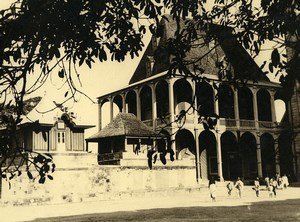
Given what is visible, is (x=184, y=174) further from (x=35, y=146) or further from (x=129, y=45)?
(x=129, y=45)

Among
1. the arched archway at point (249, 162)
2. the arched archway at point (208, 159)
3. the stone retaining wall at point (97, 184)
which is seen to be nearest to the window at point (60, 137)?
the stone retaining wall at point (97, 184)

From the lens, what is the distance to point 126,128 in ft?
102

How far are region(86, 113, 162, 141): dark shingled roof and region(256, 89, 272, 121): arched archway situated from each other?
37.1 ft

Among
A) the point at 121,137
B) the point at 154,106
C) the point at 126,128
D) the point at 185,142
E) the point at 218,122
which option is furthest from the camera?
the point at 185,142

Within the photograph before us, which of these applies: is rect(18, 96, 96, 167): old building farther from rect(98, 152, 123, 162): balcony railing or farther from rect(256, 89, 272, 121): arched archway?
rect(256, 89, 272, 121): arched archway

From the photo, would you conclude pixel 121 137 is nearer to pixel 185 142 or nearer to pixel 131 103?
pixel 185 142

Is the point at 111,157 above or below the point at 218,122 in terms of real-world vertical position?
below

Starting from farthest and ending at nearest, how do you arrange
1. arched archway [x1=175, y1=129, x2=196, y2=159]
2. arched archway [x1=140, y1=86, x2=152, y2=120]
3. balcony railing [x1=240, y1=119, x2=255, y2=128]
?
arched archway [x1=140, y1=86, x2=152, y2=120]
balcony railing [x1=240, y1=119, x2=255, y2=128]
arched archway [x1=175, y1=129, x2=196, y2=159]

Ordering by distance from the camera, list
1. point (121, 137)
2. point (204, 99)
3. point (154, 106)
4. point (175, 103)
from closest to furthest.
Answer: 1. point (204, 99)
2. point (121, 137)
3. point (154, 106)
4. point (175, 103)

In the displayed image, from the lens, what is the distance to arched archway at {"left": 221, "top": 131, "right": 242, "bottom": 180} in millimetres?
35750

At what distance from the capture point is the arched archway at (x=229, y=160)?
117ft

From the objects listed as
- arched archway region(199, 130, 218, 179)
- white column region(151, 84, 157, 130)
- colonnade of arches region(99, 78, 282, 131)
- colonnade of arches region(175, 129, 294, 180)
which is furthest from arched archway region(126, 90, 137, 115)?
arched archway region(199, 130, 218, 179)

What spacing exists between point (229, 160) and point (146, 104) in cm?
849

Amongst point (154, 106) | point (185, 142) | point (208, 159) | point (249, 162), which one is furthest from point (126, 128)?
point (249, 162)
